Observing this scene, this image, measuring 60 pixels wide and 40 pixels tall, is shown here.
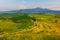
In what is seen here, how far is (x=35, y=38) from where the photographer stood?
88.9ft

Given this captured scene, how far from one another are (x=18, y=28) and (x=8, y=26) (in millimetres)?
2707

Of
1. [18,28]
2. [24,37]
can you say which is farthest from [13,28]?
[24,37]

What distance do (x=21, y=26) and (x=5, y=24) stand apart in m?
4.03

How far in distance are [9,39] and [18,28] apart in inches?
455

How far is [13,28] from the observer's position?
37.4 m

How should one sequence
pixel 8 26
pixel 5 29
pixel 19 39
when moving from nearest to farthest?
pixel 19 39 → pixel 5 29 → pixel 8 26

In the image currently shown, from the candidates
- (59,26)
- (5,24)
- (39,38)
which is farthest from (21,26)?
(39,38)

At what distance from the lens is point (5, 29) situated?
119ft

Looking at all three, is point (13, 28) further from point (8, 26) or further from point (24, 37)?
point (24, 37)

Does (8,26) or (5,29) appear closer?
(5,29)

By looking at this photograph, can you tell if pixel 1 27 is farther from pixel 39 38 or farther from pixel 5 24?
pixel 39 38

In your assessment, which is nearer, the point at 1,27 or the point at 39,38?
the point at 39,38

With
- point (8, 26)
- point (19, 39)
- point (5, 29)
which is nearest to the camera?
point (19, 39)

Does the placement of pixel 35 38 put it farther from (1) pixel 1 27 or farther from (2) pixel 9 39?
(1) pixel 1 27
